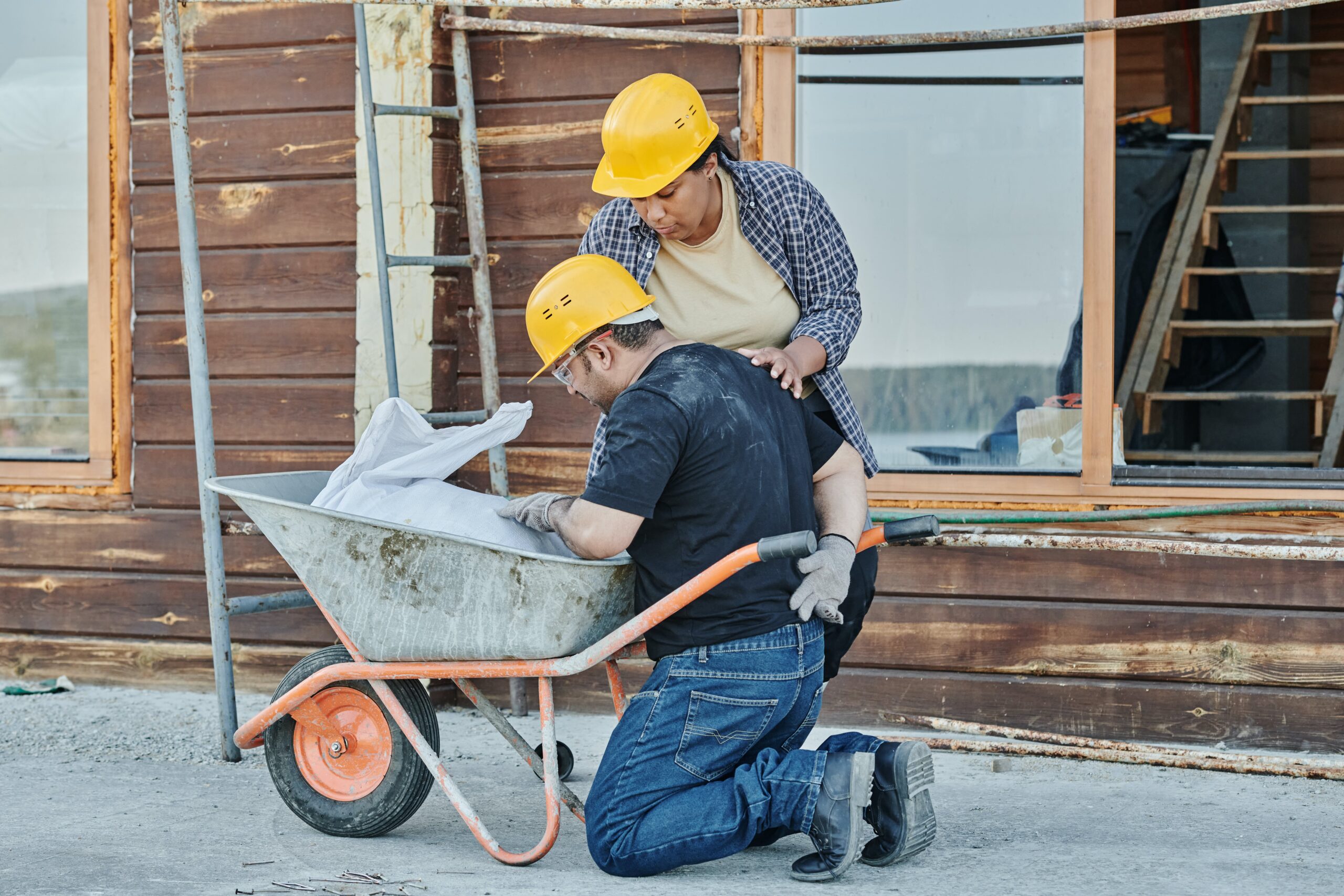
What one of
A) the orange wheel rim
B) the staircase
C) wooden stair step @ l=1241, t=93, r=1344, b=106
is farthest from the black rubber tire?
wooden stair step @ l=1241, t=93, r=1344, b=106

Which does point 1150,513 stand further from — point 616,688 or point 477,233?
point 477,233

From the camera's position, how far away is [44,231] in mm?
4684

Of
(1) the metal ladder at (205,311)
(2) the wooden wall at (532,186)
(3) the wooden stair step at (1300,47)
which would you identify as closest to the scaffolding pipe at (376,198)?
(1) the metal ladder at (205,311)

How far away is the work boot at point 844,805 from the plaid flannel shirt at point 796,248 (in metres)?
0.76

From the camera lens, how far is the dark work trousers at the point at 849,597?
2912mm

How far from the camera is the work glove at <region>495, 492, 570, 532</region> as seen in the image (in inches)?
106

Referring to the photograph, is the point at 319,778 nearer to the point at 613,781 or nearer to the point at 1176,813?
the point at 613,781

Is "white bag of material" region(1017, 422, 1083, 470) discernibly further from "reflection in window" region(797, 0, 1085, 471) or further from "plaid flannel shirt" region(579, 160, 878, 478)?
"plaid flannel shirt" region(579, 160, 878, 478)

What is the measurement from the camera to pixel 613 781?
2586mm

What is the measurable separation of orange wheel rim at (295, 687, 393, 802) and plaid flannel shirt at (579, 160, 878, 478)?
775 millimetres

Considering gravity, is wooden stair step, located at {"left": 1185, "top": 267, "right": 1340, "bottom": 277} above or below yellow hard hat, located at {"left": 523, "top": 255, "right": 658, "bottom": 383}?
above

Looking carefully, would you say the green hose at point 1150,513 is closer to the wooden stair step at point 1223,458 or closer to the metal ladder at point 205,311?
the metal ladder at point 205,311

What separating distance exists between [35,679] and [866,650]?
292 centimetres

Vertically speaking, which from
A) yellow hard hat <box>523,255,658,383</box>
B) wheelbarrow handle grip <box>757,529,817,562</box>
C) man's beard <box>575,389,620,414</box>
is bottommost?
wheelbarrow handle grip <box>757,529,817,562</box>
